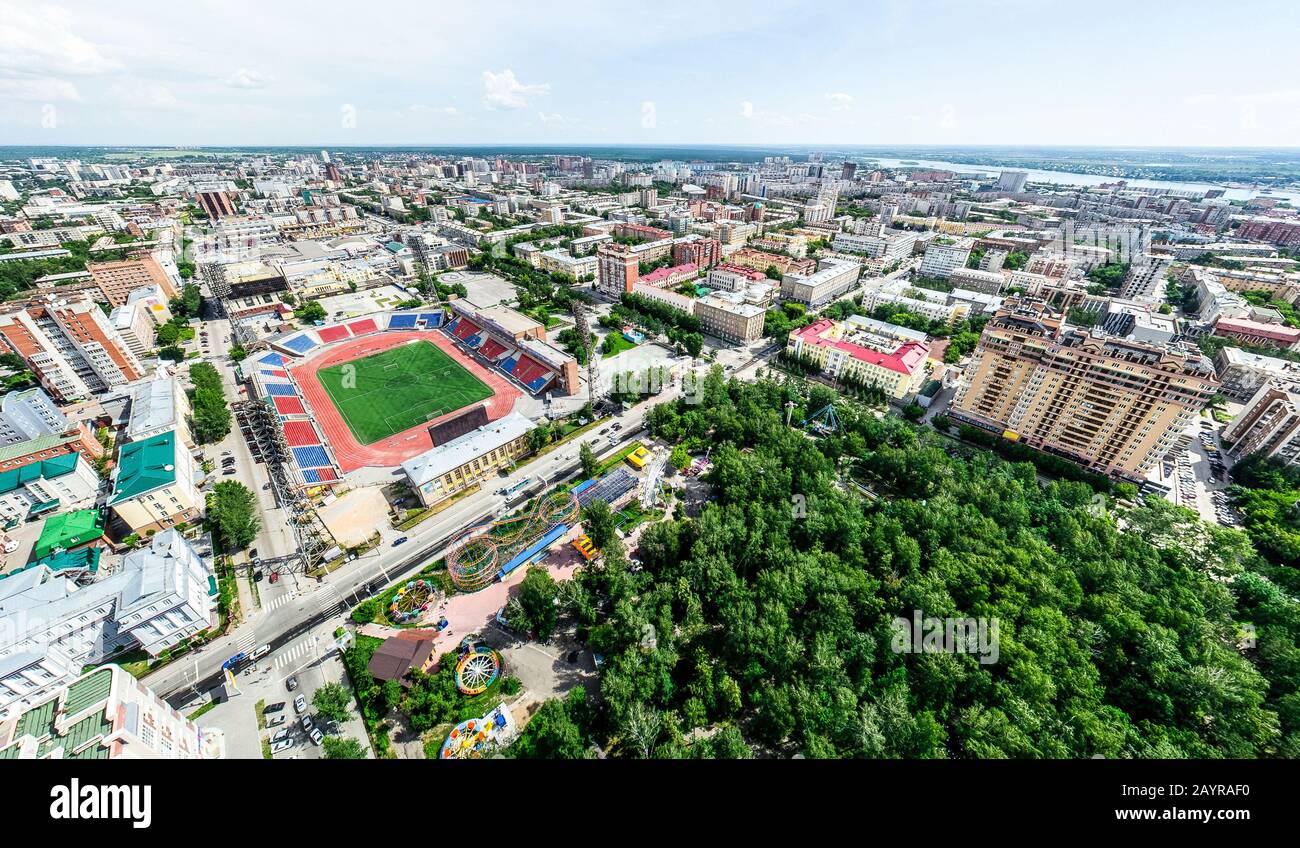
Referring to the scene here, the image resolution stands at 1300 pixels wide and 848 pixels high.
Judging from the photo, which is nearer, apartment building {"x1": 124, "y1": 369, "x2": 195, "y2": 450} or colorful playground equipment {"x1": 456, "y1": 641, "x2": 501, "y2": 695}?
colorful playground equipment {"x1": 456, "y1": 641, "x2": 501, "y2": 695}

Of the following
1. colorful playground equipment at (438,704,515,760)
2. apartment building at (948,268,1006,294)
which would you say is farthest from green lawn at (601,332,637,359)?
apartment building at (948,268,1006,294)

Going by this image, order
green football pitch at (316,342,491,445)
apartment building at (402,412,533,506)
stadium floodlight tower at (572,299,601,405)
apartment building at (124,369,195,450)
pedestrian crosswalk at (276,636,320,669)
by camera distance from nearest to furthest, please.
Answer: pedestrian crosswalk at (276,636,320,669) < apartment building at (402,412,533,506) < apartment building at (124,369,195,450) < green football pitch at (316,342,491,445) < stadium floodlight tower at (572,299,601,405)

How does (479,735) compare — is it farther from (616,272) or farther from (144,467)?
(616,272)

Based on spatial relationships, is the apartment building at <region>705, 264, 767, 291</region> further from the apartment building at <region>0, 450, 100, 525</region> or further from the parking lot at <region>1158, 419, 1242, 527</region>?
the apartment building at <region>0, 450, 100, 525</region>

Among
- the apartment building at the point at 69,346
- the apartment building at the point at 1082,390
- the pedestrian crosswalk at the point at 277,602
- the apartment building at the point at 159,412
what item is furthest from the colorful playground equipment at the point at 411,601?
the apartment building at the point at 1082,390

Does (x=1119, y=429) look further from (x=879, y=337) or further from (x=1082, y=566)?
(x=879, y=337)

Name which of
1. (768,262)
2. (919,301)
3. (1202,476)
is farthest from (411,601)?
(768,262)

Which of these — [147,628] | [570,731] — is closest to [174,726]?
[147,628]
